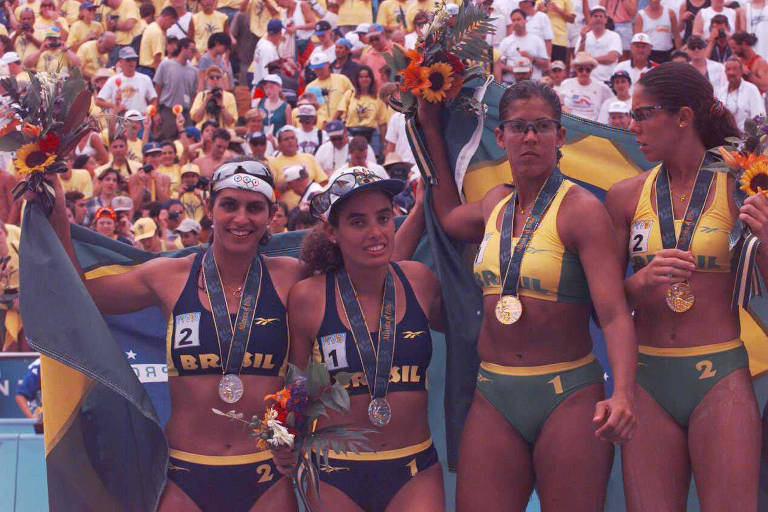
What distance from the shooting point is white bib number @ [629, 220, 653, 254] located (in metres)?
4.67

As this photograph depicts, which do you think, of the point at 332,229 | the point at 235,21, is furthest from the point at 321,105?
the point at 332,229

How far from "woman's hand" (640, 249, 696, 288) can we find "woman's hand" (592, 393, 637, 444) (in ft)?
1.66

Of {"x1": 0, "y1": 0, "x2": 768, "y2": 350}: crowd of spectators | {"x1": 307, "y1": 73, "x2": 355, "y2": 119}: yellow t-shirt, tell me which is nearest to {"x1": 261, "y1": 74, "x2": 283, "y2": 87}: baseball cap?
{"x1": 0, "y1": 0, "x2": 768, "y2": 350}: crowd of spectators

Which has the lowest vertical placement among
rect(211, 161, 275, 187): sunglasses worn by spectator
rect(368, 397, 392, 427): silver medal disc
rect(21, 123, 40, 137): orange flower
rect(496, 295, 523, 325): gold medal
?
rect(368, 397, 392, 427): silver medal disc

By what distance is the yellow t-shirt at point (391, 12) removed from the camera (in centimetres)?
1566

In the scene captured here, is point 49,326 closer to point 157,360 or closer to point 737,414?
point 157,360

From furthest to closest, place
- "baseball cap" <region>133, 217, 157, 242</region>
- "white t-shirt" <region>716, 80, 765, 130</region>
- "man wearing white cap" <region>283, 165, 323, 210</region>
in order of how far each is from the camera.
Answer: "white t-shirt" <region>716, 80, 765, 130</region>, "man wearing white cap" <region>283, 165, 323, 210</region>, "baseball cap" <region>133, 217, 157, 242</region>

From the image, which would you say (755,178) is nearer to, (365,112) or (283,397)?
(283,397)

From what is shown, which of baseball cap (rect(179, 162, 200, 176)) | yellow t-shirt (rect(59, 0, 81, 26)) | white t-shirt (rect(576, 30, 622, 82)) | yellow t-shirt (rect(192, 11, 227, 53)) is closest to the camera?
baseball cap (rect(179, 162, 200, 176))

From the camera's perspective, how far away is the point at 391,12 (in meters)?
15.7

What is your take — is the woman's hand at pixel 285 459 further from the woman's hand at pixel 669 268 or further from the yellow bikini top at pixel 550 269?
the woman's hand at pixel 669 268

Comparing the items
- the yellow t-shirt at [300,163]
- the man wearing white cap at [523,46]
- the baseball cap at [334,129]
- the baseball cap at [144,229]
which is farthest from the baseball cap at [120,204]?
the man wearing white cap at [523,46]

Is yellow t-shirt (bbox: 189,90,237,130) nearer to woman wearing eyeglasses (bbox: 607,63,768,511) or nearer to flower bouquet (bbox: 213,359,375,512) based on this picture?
woman wearing eyeglasses (bbox: 607,63,768,511)

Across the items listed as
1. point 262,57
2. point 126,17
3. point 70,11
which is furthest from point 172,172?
point 70,11
